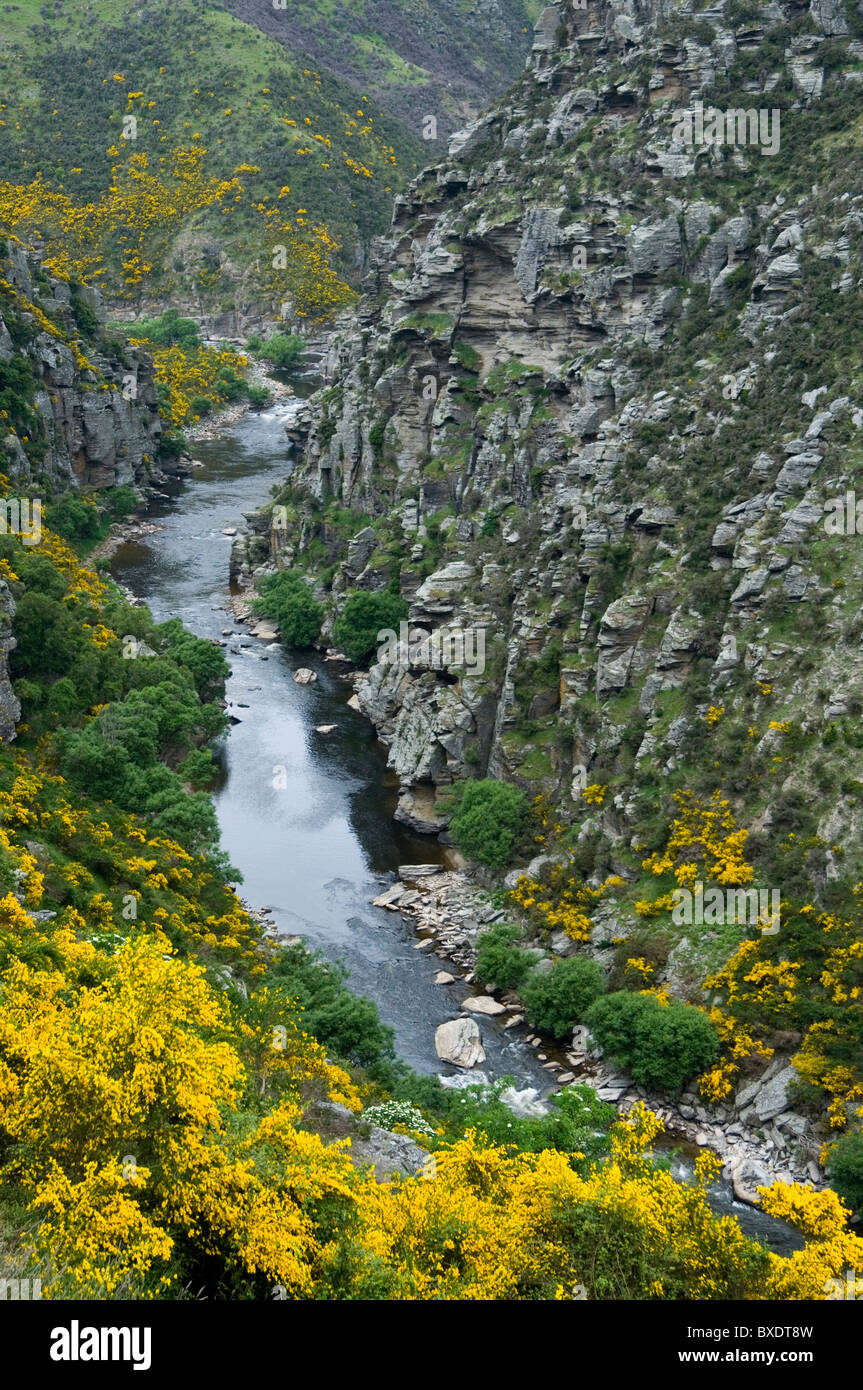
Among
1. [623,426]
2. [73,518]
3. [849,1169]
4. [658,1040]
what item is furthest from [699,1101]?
[73,518]

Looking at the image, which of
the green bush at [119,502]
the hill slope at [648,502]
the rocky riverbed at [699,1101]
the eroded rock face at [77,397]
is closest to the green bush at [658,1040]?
the rocky riverbed at [699,1101]

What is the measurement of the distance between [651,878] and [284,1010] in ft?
78.8

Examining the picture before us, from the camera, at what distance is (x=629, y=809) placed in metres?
68.0

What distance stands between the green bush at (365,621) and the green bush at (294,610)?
5.89 m

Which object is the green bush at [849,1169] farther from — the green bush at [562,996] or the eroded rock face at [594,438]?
the green bush at [562,996]

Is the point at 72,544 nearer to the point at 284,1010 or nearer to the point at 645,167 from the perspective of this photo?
the point at 645,167

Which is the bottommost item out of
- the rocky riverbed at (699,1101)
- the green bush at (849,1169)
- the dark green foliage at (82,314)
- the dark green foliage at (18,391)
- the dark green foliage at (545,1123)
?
the rocky riverbed at (699,1101)

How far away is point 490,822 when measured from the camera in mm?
75812

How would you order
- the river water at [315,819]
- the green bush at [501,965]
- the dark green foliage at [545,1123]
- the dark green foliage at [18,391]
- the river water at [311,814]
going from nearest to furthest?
the dark green foliage at [545,1123] < the river water at [315,819] < the green bush at [501,965] < the river water at [311,814] < the dark green foliage at [18,391]

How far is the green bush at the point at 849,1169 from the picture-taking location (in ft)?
152

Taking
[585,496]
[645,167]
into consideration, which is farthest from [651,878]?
[645,167]

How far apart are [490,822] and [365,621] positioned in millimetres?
36844

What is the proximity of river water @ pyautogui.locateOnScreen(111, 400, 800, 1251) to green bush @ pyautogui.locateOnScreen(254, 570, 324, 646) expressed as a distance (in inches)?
69.7

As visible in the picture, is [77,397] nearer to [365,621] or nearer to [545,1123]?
[365,621]
